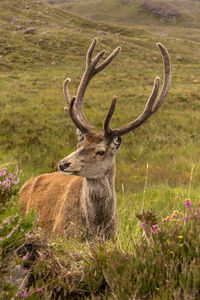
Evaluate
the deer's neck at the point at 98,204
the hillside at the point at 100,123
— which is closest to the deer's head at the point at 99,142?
the deer's neck at the point at 98,204

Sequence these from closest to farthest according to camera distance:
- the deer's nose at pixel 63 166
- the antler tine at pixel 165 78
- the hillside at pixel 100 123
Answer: the deer's nose at pixel 63 166 → the antler tine at pixel 165 78 → the hillside at pixel 100 123

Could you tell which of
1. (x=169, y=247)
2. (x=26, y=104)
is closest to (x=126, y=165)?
(x=169, y=247)

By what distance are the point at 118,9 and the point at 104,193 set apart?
21393cm

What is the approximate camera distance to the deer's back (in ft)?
15.9

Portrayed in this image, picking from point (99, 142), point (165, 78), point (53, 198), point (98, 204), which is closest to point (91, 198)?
point (98, 204)

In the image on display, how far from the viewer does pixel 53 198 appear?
568 centimetres

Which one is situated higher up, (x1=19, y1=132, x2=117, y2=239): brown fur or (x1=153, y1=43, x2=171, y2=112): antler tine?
(x1=153, y1=43, x2=171, y2=112): antler tine

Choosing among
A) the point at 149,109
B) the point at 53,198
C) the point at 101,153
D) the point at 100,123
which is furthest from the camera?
the point at 100,123

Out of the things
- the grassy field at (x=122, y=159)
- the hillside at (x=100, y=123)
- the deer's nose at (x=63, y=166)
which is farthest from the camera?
the hillside at (x=100, y=123)

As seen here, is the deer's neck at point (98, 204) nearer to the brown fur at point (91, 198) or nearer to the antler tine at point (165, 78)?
the brown fur at point (91, 198)

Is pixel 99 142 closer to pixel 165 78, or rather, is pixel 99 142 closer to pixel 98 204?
pixel 98 204

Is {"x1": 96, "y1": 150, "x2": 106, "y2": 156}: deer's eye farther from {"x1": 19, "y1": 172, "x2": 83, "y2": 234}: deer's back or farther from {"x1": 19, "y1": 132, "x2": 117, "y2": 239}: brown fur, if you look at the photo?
{"x1": 19, "y1": 172, "x2": 83, "y2": 234}: deer's back

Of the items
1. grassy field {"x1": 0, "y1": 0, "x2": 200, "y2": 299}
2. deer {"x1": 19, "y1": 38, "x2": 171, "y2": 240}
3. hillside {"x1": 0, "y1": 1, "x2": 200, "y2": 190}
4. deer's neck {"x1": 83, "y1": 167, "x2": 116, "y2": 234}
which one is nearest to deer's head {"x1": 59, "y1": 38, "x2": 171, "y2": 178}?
deer {"x1": 19, "y1": 38, "x2": 171, "y2": 240}

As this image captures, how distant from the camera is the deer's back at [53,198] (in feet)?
15.9
